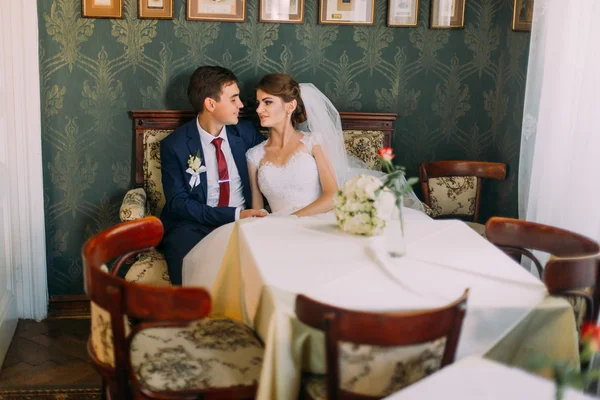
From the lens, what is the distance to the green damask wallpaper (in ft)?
12.6

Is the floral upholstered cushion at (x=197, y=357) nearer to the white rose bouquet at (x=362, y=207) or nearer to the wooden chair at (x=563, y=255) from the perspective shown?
the white rose bouquet at (x=362, y=207)

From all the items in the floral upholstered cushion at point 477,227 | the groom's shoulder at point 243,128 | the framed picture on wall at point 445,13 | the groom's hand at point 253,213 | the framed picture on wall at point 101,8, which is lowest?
the floral upholstered cushion at point 477,227

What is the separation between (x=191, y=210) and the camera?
3.60 m

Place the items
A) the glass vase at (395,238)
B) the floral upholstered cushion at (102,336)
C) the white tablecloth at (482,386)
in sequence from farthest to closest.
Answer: the glass vase at (395,238), the floral upholstered cushion at (102,336), the white tablecloth at (482,386)

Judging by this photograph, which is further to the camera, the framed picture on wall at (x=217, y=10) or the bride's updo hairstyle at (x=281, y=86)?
the framed picture on wall at (x=217, y=10)

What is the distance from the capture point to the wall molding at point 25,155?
3578 millimetres

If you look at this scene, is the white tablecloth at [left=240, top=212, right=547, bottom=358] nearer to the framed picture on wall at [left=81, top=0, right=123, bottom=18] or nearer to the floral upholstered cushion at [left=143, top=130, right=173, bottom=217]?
the floral upholstered cushion at [left=143, top=130, right=173, bottom=217]

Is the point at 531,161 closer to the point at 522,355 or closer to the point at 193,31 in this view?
the point at 522,355

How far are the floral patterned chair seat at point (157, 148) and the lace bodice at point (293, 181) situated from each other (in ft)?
1.23

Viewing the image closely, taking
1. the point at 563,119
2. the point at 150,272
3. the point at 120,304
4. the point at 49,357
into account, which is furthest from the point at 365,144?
the point at 120,304

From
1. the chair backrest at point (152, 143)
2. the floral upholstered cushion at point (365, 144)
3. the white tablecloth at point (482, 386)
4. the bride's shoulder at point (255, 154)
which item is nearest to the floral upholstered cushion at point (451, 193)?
the floral upholstered cushion at point (365, 144)

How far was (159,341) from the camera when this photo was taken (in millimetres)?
2326

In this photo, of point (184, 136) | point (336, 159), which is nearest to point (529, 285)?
point (336, 159)

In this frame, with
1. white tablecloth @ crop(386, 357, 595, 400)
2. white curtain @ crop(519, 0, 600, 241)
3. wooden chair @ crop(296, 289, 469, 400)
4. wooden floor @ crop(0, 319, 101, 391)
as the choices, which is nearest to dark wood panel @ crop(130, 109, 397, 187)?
wooden floor @ crop(0, 319, 101, 391)
